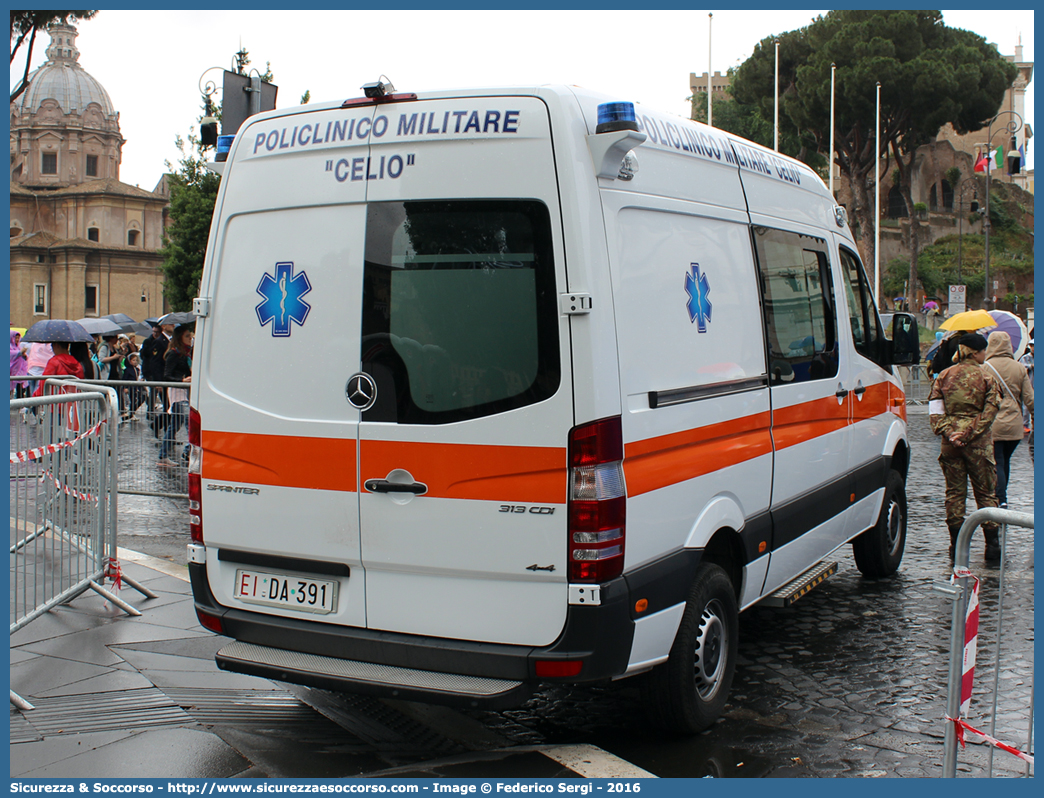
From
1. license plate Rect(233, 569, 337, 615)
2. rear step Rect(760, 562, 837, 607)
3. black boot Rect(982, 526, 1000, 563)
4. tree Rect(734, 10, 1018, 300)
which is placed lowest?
black boot Rect(982, 526, 1000, 563)

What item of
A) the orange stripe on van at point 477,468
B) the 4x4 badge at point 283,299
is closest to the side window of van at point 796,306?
the orange stripe on van at point 477,468

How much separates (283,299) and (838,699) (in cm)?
304

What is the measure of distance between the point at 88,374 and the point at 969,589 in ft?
37.3

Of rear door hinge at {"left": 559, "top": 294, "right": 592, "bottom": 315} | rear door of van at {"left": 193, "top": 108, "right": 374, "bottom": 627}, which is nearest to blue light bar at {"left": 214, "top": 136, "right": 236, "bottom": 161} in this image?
rear door of van at {"left": 193, "top": 108, "right": 374, "bottom": 627}

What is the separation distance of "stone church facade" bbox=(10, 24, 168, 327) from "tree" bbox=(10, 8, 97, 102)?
2518 inches

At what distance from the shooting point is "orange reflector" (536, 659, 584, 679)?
353 cm

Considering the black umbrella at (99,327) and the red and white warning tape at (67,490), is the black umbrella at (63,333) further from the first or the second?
the black umbrella at (99,327)

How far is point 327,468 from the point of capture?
153 inches

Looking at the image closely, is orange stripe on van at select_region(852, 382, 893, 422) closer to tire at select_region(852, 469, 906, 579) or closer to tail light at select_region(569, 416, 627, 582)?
tire at select_region(852, 469, 906, 579)

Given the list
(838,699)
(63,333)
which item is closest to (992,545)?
(838,699)

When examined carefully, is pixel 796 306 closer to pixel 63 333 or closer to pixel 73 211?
pixel 63 333

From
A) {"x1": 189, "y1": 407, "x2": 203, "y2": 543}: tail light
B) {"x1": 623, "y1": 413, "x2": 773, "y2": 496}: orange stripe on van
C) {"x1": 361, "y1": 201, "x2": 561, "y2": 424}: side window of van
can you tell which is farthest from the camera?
{"x1": 189, "y1": 407, "x2": 203, "y2": 543}: tail light

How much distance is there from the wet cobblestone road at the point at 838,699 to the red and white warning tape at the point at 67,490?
2777 mm
